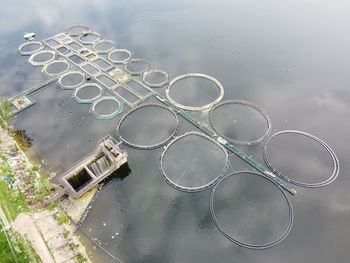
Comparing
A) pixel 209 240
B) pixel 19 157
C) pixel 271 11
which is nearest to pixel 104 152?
pixel 19 157

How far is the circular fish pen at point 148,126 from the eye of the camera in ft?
204

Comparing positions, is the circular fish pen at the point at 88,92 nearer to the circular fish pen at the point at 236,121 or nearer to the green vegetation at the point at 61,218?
the circular fish pen at the point at 236,121

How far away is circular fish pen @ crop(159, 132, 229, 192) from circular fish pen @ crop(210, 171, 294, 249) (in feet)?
9.26

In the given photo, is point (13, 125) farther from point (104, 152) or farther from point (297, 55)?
point (297, 55)

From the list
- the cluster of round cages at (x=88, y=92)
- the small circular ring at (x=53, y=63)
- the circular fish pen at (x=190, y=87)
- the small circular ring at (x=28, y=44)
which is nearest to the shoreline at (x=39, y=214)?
the cluster of round cages at (x=88, y=92)

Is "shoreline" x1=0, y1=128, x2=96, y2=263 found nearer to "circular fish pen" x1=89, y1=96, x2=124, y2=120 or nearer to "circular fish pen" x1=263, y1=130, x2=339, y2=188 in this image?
"circular fish pen" x1=89, y1=96, x2=124, y2=120

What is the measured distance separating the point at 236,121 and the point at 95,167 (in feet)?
113

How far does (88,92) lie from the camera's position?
7488 cm

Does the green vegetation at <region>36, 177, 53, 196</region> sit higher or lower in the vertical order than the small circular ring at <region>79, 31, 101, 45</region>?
lower

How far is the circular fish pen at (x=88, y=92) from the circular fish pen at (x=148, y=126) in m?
12.0

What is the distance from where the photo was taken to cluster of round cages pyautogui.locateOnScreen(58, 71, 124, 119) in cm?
6931

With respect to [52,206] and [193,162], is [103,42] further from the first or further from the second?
[52,206]

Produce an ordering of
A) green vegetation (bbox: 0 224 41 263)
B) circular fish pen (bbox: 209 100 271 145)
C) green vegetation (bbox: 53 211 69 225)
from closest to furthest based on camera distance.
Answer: green vegetation (bbox: 0 224 41 263), green vegetation (bbox: 53 211 69 225), circular fish pen (bbox: 209 100 271 145)

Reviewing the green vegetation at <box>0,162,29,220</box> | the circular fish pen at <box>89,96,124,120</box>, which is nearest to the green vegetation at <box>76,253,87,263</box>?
the green vegetation at <box>0,162,29,220</box>
